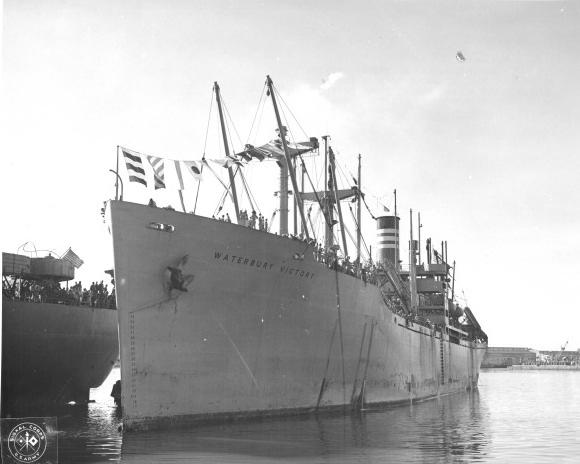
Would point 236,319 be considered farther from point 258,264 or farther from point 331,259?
point 331,259

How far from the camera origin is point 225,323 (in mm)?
15523

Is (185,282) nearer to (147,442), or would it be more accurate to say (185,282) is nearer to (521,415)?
(147,442)

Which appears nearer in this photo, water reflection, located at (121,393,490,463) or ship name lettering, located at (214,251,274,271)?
water reflection, located at (121,393,490,463)

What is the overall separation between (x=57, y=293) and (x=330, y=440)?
10.8 metres

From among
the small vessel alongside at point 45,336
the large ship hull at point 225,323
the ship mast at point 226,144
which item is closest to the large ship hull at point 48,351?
the small vessel alongside at point 45,336

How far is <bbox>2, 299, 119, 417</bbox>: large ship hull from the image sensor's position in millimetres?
19453

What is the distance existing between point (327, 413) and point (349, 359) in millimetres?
1927

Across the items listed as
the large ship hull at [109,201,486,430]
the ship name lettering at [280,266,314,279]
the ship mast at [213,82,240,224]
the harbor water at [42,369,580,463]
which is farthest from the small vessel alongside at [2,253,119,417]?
the ship name lettering at [280,266,314,279]

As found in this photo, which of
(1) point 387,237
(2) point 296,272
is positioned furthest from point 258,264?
(1) point 387,237

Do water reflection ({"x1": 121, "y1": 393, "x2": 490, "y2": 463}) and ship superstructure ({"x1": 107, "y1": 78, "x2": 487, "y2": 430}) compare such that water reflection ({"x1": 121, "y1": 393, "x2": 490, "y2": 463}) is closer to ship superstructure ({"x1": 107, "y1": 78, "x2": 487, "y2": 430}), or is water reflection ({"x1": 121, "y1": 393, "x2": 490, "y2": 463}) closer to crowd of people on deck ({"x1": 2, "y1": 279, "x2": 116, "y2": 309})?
ship superstructure ({"x1": 107, "y1": 78, "x2": 487, "y2": 430})

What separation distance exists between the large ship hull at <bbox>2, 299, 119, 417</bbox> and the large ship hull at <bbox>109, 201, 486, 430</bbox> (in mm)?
6670

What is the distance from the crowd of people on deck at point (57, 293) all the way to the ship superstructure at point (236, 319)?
19.9 feet

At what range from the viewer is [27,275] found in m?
22.1

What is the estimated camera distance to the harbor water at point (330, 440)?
1159 centimetres
